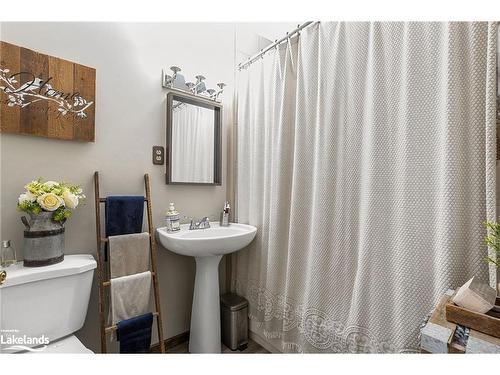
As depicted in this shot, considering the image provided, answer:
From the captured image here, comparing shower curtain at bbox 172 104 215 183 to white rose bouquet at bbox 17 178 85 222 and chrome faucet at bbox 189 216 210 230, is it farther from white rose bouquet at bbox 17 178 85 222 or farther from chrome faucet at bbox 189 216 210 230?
white rose bouquet at bbox 17 178 85 222

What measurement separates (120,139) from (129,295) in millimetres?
882

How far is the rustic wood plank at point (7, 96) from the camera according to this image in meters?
1.08

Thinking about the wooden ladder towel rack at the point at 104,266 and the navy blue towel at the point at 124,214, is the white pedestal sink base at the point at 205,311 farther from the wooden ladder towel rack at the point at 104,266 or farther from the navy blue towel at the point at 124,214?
the navy blue towel at the point at 124,214

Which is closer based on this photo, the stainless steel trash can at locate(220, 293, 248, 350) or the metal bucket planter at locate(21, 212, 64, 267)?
the metal bucket planter at locate(21, 212, 64, 267)

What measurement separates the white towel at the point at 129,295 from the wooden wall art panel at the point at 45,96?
2.58 ft

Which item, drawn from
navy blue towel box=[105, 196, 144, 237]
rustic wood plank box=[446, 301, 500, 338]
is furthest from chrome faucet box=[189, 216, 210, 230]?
rustic wood plank box=[446, 301, 500, 338]

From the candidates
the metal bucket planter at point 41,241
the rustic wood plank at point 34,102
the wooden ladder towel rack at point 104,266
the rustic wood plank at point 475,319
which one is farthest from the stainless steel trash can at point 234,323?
the rustic wood plank at point 34,102

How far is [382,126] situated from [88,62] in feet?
5.10

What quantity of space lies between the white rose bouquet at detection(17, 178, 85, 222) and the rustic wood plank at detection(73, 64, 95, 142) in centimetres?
29

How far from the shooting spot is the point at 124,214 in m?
1.35

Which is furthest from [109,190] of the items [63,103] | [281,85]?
[281,85]

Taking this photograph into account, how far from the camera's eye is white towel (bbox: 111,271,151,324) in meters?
1.25
